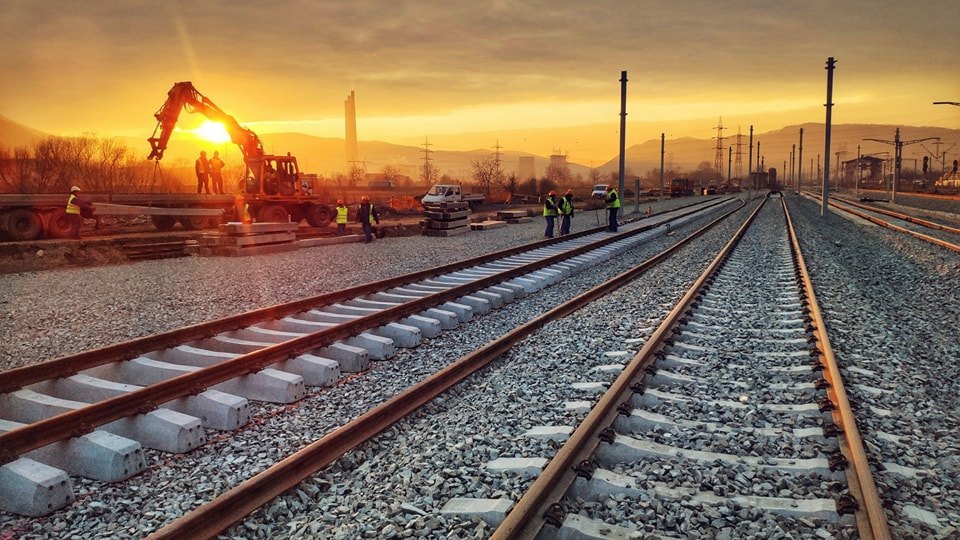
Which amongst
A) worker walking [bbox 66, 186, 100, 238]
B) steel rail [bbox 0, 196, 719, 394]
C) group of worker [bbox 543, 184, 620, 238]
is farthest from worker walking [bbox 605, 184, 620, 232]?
worker walking [bbox 66, 186, 100, 238]

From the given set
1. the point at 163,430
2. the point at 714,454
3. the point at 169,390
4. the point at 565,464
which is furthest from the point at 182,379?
the point at 714,454

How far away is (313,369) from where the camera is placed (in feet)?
21.1

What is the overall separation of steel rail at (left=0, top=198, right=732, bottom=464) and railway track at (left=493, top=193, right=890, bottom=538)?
339 cm

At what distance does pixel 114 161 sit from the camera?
44.3 m

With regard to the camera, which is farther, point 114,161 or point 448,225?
point 114,161

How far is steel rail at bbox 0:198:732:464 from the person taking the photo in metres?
4.46

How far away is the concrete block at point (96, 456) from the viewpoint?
4480 mm

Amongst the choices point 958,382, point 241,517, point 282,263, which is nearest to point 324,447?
point 241,517

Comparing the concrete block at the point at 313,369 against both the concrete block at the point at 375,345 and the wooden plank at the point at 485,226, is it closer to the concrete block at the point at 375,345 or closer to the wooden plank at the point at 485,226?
the concrete block at the point at 375,345

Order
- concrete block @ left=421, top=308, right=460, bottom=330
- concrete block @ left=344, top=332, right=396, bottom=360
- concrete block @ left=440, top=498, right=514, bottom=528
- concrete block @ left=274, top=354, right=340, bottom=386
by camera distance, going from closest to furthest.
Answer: concrete block @ left=440, top=498, right=514, bottom=528 < concrete block @ left=274, top=354, right=340, bottom=386 < concrete block @ left=344, top=332, right=396, bottom=360 < concrete block @ left=421, top=308, right=460, bottom=330

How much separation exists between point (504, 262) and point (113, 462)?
10465 mm

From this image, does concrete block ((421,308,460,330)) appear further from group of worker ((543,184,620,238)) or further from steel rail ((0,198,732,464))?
group of worker ((543,184,620,238))

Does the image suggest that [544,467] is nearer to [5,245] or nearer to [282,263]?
[282,263]

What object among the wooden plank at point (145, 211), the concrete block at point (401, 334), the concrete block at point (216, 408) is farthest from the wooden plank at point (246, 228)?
the concrete block at point (216, 408)
